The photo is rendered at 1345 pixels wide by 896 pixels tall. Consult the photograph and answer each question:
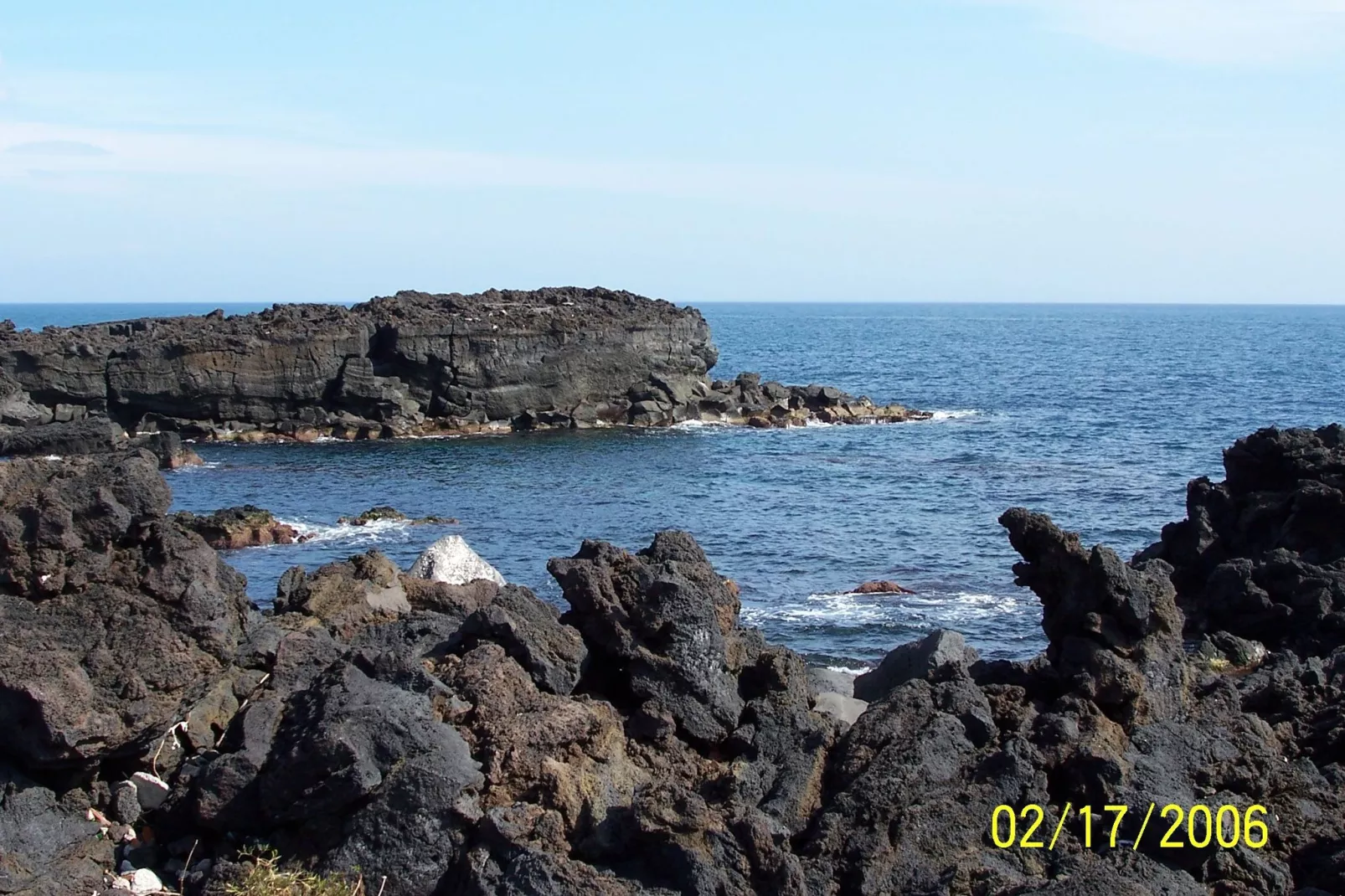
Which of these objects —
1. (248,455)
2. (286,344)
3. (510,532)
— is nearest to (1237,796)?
(510,532)

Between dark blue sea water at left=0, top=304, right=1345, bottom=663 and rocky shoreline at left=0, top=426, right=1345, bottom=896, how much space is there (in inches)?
508

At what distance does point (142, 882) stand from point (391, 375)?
60.1 m

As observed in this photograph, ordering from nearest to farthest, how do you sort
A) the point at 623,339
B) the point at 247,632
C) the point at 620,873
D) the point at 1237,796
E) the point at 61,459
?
1. the point at 620,873
2. the point at 1237,796
3. the point at 61,459
4. the point at 247,632
5. the point at 623,339

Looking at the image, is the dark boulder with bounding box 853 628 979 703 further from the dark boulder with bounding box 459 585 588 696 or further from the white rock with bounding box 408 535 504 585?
the white rock with bounding box 408 535 504 585

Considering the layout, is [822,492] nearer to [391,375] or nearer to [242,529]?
[242,529]

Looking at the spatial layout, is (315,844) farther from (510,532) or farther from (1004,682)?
(510,532)

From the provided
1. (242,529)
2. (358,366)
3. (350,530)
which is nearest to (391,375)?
(358,366)

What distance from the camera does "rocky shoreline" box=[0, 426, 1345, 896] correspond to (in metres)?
11.1

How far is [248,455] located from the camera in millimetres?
59656

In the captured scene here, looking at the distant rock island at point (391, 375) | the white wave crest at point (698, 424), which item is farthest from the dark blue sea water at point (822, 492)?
the distant rock island at point (391, 375)

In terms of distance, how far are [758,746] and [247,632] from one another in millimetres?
6248
